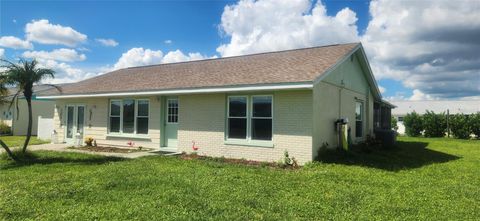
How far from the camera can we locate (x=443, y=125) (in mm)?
28609

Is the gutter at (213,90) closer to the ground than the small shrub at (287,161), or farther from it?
farther from it

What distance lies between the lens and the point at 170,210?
18.1 feet

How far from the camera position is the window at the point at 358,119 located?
51.0 feet

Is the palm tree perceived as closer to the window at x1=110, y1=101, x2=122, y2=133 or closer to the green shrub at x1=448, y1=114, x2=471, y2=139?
the window at x1=110, y1=101, x2=122, y2=133

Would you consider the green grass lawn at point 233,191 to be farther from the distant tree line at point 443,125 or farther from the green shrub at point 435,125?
the green shrub at point 435,125

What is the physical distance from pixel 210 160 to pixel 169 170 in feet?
8.16

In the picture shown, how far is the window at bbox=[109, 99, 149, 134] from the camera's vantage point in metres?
14.5

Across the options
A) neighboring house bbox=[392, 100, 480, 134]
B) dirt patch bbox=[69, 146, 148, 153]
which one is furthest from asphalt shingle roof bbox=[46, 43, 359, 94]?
neighboring house bbox=[392, 100, 480, 134]

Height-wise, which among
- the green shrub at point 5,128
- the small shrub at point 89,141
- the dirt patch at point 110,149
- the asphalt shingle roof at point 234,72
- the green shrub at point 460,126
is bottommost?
the dirt patch at point 110,149

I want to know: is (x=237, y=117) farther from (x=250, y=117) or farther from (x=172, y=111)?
(x=172, y=111)

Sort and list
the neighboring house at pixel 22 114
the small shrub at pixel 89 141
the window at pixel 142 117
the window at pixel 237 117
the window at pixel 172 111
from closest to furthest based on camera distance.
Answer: the window at pixel 237 117 < the window at pixel 172 111 < the window at pixel 142 117 < the small shrub at pixel 89 141 < the neighboring house at pixel 22 114

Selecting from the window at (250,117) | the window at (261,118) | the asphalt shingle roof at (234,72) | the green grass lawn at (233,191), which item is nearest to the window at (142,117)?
the asphalt shingle roof at (234,72)

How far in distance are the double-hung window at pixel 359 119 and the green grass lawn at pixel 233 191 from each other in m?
5.09

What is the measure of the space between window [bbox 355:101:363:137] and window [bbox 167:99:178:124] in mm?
8295
